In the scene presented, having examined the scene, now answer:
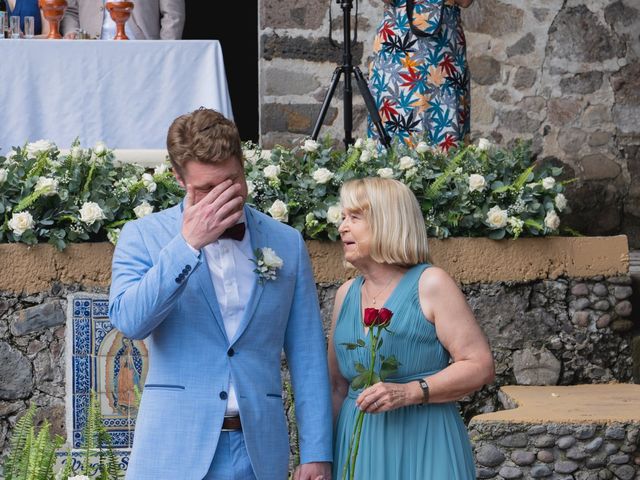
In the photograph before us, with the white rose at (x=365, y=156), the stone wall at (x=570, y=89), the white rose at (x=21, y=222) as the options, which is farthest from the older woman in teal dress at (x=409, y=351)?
the stone wall at (x=570, y=89)

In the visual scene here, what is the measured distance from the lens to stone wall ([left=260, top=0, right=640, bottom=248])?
7.55m

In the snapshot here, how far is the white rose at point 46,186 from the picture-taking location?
462cm

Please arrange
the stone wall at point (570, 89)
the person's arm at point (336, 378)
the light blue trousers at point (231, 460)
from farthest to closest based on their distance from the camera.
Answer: the stone wall at point (570, 89) → the person's arm at point (336, 378) → the light blue trousers at point (231, 460)

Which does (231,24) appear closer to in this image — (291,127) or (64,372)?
(291,127)

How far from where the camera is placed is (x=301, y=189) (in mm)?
4938

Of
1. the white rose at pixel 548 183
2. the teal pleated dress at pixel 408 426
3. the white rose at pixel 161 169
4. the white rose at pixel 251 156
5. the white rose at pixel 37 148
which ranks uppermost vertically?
the white rose at pixel 37 148

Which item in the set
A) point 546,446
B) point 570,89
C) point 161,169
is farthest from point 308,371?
point 570,89

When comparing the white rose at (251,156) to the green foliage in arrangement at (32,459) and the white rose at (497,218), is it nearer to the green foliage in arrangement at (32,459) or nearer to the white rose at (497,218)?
the white rose at (497,218)

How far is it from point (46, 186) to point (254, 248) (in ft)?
6.69

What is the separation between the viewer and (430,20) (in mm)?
5668

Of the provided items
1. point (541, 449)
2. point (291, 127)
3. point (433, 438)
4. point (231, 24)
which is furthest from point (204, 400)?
point (231, 24)

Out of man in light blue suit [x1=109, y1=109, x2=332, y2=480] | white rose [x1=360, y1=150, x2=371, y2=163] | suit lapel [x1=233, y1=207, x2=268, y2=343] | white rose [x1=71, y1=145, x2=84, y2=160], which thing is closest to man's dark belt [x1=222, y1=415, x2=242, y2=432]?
man in light blue suit [x1=109, y1=109, x2=332, y2=480]

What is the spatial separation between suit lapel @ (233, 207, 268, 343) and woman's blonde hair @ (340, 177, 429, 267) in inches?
11.1

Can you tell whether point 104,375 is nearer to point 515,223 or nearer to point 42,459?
point 42,459
